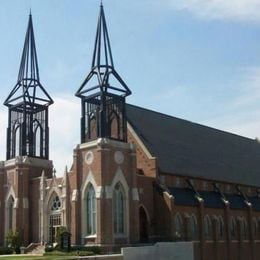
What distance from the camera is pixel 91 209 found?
47.9 metres

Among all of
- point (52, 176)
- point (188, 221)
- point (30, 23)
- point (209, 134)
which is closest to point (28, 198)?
point (52, 176)

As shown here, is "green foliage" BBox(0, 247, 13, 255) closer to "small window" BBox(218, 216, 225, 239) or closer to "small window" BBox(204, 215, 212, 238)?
"small window" BBox(204, 215, 212, 238)

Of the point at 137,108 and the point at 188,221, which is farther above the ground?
the point at 137,108

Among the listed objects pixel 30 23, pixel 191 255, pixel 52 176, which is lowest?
pixel 191 255

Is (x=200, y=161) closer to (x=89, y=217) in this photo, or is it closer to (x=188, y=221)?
(x=188, y=221)

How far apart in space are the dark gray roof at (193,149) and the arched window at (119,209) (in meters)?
7.55

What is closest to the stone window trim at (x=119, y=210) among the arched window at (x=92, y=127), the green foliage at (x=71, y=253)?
the green foliage at (x=71, y=253)

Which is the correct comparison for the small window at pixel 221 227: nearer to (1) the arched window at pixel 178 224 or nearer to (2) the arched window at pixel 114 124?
(1) the arched window at pixel 178 224

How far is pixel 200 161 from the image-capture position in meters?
63.9

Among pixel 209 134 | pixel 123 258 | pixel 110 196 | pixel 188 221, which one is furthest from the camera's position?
pixel 209 134

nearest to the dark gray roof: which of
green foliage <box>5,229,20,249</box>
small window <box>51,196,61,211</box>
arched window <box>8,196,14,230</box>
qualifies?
small window <box>51,196,61,211</box>

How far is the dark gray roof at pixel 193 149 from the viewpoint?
5856cm

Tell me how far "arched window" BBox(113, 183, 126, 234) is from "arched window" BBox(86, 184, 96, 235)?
5.65 feet

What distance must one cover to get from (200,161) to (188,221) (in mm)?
11873
